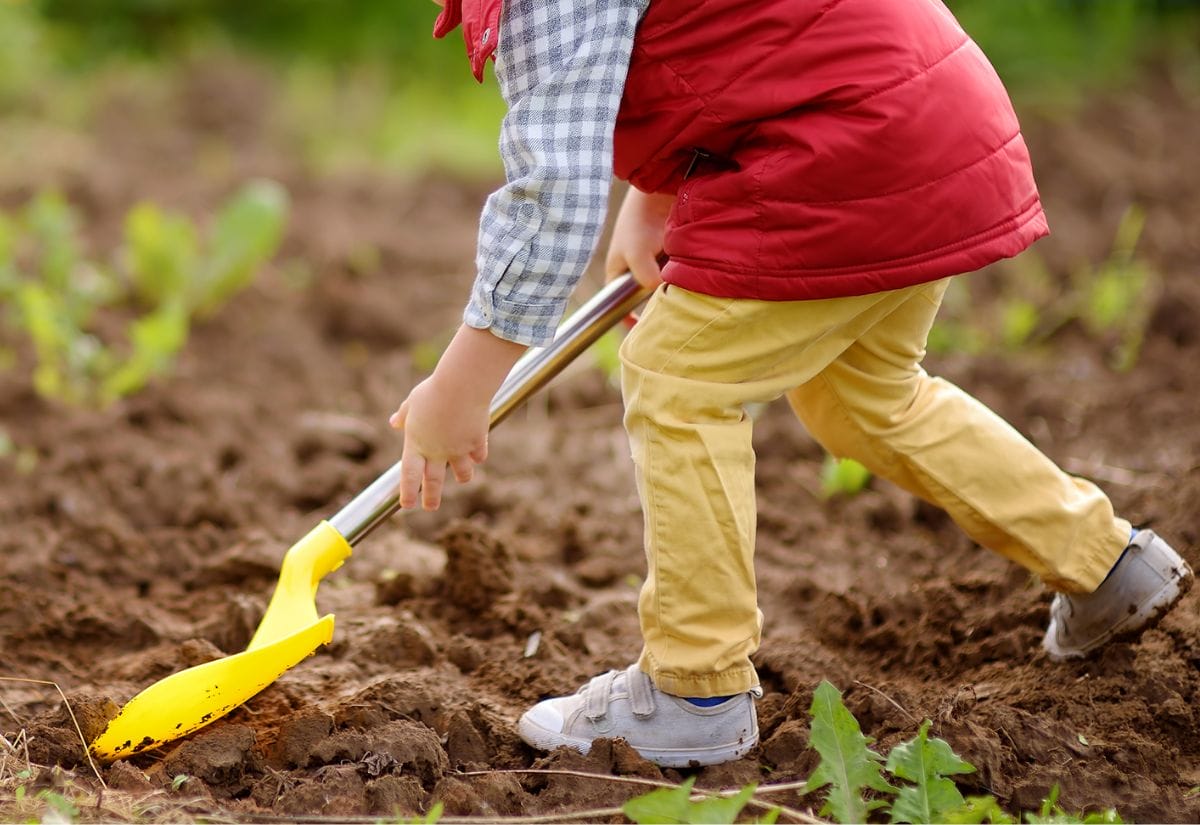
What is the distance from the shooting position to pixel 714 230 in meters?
1.75

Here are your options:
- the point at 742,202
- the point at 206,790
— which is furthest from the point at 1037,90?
the point at 206,790

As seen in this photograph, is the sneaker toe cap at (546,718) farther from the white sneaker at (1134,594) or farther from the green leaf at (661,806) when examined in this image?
the white sneaker at (1134,594)

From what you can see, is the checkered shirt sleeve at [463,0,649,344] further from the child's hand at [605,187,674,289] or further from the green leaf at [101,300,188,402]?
the green leaf at [101,300,188,402]

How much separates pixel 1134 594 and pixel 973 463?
0.30 metres

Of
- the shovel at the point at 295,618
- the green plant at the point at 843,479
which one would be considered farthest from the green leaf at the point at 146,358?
the green plant at the point at 843,479

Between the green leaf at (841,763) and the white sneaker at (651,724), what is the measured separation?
16 cm

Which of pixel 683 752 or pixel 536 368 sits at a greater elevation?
pixel 536 368

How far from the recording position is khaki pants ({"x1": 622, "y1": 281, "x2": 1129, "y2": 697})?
1798 mm

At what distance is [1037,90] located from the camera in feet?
19.9

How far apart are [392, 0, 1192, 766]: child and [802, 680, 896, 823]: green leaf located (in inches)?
6.0

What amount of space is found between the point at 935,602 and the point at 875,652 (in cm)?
16

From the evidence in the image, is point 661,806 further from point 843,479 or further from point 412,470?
point 843,479

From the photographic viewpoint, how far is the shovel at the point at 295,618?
6.43 ft

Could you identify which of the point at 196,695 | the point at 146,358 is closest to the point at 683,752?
the point at 196,695
